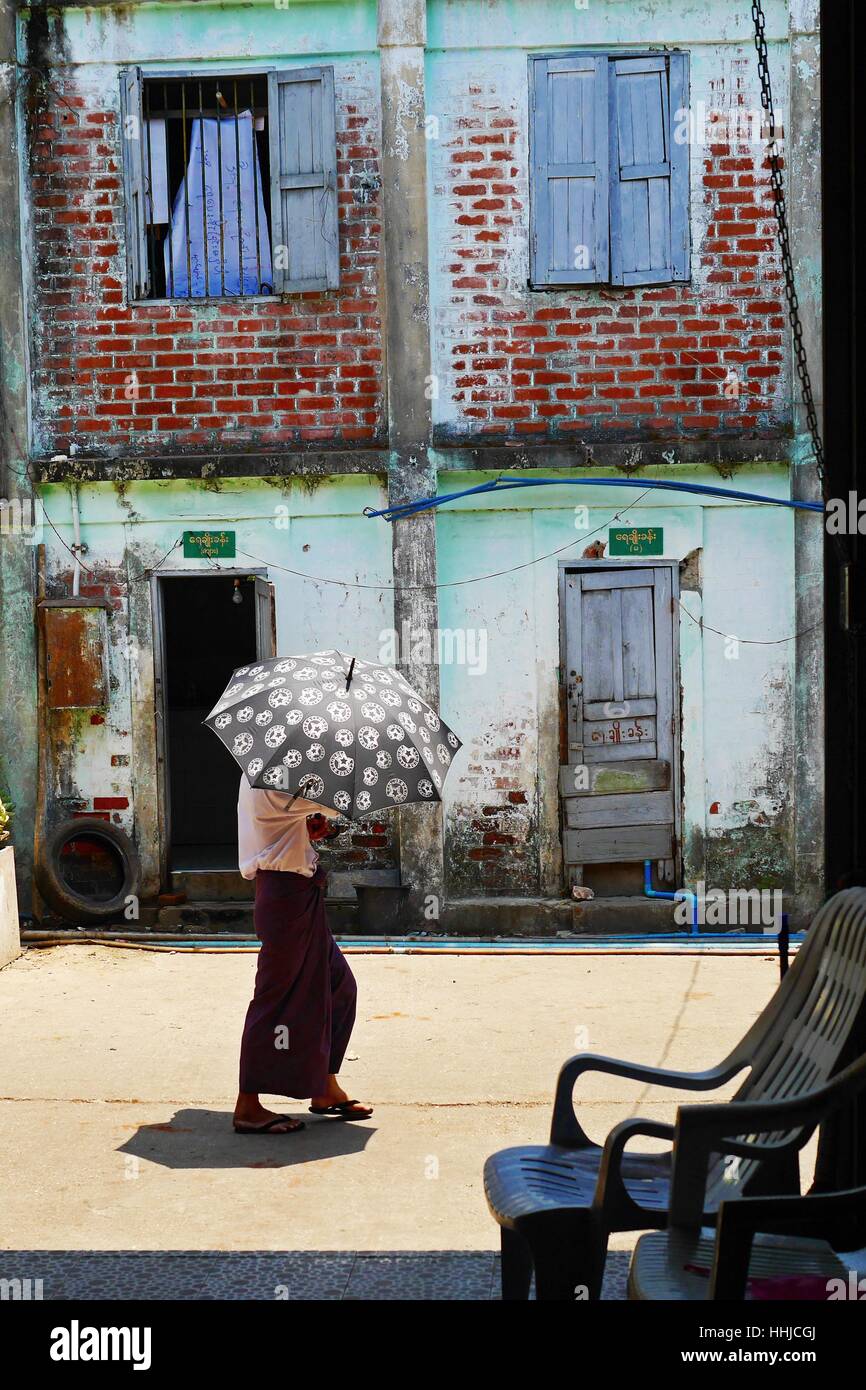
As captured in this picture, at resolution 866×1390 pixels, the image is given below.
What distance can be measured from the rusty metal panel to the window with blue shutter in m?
3.88

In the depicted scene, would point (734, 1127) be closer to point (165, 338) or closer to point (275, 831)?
point (275, 831)

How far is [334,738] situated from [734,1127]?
2.73 m

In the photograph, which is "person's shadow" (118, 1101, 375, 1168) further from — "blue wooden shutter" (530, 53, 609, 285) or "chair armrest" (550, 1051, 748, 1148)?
"blue wooden shutter" (530, 53, 609, 285)

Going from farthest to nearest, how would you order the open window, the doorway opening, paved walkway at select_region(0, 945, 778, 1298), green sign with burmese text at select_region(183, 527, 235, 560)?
the doorway opening < green sign with burmese text at select_region(183, 527, 235, 560) < the open window < paved walkway at select_region(0, 945, 778, 1298)

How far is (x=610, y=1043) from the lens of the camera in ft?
25.3

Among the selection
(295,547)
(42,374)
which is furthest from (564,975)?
(42,374)

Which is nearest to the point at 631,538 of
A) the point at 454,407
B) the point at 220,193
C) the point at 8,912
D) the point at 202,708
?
the point at 454,407

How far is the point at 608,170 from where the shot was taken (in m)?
10.8

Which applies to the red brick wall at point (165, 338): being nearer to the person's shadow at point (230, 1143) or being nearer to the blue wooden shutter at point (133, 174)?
the blue wooden shutter at point (133, 174)

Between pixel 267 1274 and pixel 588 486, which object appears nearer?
pixel 267 1274

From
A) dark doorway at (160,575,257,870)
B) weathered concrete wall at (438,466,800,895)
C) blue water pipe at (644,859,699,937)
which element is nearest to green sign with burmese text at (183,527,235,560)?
weathered concrete wall at (438,466,800,895)

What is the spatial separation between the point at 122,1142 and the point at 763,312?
24.0ft

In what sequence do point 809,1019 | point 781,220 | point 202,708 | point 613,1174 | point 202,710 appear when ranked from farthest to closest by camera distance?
point 202,708 → point 202,710 → point 781,220 → point 809,1019 → point 613,1174

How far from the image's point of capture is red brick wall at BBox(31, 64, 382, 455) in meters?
11.0
